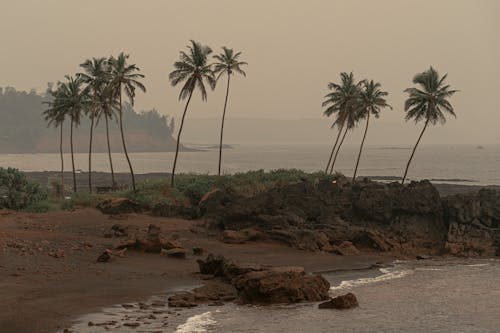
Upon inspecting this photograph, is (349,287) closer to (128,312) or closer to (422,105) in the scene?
(128,312)

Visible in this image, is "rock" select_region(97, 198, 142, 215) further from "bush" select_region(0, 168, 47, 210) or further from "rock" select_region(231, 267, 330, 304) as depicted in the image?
"rock" select_region(231, 267, 330, 304)

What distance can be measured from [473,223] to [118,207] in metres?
28.1

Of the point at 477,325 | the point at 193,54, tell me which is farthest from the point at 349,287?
the point at 193,54

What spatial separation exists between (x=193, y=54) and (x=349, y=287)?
37.2 m

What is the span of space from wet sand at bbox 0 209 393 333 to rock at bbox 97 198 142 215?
2.07 meters

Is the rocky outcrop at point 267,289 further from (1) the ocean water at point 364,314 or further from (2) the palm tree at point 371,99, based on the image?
(2) the palm tree at point 371,99

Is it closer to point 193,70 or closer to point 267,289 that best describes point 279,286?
point 267,289

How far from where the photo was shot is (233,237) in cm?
4347

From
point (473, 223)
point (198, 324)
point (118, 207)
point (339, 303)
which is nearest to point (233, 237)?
point (118, 207)

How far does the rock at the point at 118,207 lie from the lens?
5156 centimetres

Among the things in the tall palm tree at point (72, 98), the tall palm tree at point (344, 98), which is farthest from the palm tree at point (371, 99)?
the tall palm tree at point (72, 98)

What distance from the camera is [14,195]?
5125 cm

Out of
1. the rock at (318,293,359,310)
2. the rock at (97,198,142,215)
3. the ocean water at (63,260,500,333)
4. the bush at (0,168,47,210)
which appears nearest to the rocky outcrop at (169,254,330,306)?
the ocean water at (63,260,500,333)

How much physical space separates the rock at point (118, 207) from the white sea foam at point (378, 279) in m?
23.4
